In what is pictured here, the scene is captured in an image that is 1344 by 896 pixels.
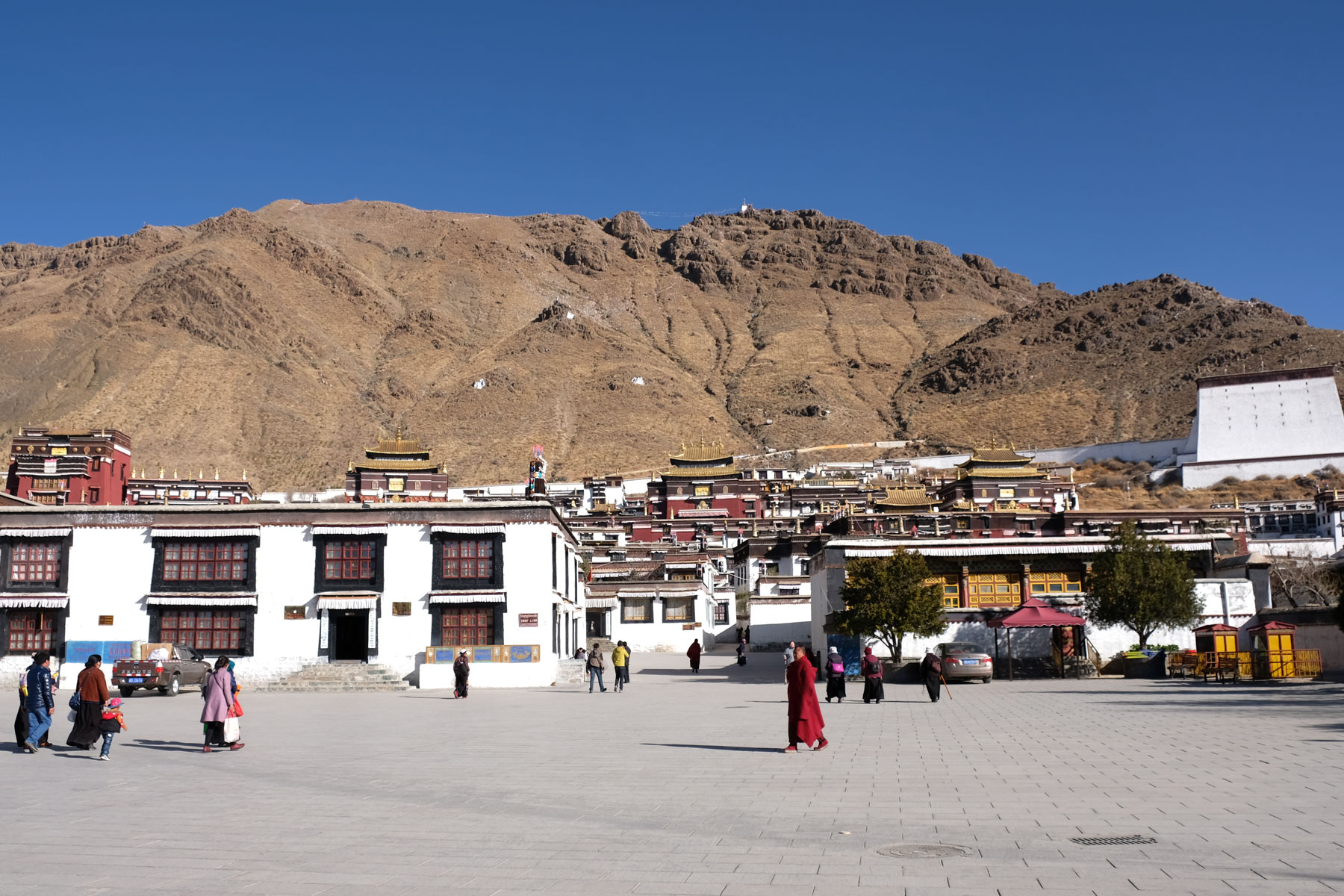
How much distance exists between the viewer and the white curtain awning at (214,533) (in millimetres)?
34375

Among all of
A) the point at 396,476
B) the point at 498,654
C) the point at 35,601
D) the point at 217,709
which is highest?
the point at 396,476

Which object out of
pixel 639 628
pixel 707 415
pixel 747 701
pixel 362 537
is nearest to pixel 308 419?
pixel 707 415

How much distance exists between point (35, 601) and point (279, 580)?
6923 mm

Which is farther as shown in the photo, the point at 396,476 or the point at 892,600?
the point at 396,476

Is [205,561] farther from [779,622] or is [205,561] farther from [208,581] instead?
[779,622]

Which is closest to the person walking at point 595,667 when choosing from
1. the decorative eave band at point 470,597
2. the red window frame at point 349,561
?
the decorative eave band at point 470,597

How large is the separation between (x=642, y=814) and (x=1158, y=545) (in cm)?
2827

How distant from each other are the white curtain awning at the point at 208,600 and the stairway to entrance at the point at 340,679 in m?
2.69

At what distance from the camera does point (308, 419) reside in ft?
484

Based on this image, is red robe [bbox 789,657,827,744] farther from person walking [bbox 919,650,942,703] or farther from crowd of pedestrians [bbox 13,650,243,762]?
person walking [bbox 919,650,942,703]

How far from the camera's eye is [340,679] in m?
32.6

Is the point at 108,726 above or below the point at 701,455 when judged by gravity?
below

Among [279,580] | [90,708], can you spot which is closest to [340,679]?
[279,580]

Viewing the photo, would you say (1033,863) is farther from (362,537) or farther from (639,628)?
(639,628)
